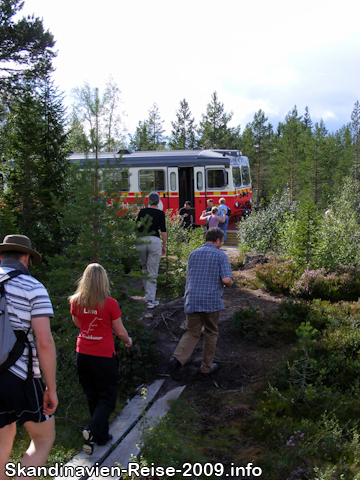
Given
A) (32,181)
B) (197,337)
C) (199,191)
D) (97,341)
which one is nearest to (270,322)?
(197,337)

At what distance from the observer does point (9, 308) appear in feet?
8.85

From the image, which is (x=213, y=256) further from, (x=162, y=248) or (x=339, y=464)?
(x=339, y=464)

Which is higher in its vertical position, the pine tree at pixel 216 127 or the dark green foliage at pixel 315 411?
the pine tree at pixel 216 127

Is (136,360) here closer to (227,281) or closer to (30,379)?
(227,281)

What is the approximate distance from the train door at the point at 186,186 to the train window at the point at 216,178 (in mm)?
806

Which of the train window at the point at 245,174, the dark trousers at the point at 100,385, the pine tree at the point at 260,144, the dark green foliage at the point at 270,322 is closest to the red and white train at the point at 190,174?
the train window at the point at 245,174

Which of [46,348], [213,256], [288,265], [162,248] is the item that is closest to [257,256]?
[288,265]

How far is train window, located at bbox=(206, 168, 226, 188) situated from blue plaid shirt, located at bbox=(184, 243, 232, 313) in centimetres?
1267

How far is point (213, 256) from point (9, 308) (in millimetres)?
2703

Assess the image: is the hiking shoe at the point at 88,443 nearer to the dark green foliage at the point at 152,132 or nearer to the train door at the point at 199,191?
the train door at the point at 199,191

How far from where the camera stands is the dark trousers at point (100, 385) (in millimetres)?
3561

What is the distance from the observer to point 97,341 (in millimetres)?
3611

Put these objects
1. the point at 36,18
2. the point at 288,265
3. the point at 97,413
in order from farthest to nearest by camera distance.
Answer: the point at 36,18, the point at 288,265, the point at 97,413

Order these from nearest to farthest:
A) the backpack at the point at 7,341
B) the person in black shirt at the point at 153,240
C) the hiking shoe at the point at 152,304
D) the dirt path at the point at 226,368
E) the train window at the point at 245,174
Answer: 1. the backpack at the point at 7,341
2. the dirt path at the point at 226,368
3. the person in black shirt at the point at 153,240
4. the hiking shoe at the point at 152,304
5. the train window at the point at 245,174
